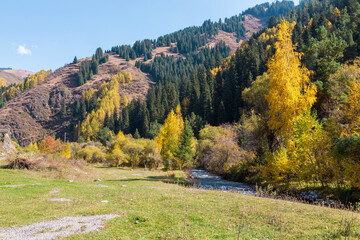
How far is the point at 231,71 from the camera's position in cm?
9519

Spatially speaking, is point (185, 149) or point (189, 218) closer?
point (189, 218)

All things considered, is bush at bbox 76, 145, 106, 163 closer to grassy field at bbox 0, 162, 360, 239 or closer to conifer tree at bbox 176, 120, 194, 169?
conifer tree at bbox 176, 120, 194, 169

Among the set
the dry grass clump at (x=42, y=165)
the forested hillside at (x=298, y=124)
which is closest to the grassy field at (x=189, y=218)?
the forested hillside at (x=298, y=124)

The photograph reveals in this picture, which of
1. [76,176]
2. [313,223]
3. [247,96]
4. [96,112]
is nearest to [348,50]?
→ [247,96]

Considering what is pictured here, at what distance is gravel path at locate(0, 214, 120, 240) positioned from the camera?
7.30 metres

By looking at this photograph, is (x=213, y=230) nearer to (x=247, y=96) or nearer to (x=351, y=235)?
(x=351, y=235)

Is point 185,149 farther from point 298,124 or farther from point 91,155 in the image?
point 91,155

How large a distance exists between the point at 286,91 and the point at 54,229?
23.5m

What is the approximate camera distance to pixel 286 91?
75.7 feet

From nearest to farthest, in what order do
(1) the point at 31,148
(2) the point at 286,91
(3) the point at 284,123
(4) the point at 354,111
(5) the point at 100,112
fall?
1. (4) the point at 354,111
2. (2) the point at 286,91
3. (3) the point at 284,123
4. (1) the point at 31,148
5. (5) the point at 100,112

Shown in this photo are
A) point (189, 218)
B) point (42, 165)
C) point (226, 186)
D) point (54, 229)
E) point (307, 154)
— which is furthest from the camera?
point (226, 186)

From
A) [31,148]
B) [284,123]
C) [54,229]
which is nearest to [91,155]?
[31,148]

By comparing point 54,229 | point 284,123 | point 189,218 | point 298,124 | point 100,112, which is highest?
point 100,112

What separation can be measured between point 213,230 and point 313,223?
4268 millimetres
